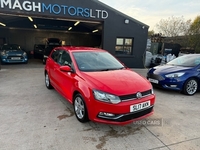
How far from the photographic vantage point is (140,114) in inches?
106

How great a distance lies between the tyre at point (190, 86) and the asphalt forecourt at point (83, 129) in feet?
2.76

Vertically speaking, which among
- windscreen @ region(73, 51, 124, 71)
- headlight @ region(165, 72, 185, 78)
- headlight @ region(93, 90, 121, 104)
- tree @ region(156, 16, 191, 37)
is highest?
tree @ region(156, 16, 191, 37)

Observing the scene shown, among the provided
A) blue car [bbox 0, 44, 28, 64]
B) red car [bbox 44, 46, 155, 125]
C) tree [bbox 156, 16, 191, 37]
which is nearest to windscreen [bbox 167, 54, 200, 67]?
red car [bbox 44, 46, 155, 125]

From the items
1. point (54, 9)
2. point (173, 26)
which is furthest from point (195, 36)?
point (54, 9)

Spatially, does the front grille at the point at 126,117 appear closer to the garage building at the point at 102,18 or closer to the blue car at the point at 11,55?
the garage building at the point at 102,18

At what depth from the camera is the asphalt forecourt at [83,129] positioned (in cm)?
240

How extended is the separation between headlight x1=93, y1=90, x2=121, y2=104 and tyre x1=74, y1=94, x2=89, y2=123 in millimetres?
421

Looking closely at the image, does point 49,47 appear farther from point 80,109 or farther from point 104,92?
point 104,92

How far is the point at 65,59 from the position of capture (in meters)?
3.84

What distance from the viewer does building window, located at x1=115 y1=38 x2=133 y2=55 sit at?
9953 millimetres

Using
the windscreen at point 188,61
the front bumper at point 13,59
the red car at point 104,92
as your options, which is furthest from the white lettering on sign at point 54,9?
the red car at point 104,92

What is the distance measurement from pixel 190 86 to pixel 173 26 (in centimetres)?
2320

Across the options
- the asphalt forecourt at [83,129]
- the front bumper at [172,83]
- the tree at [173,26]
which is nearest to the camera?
the asphalt forecourt at [83,129]

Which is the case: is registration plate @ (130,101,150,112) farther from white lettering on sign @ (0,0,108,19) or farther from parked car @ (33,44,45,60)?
parked car @ (33,44,45,60)
